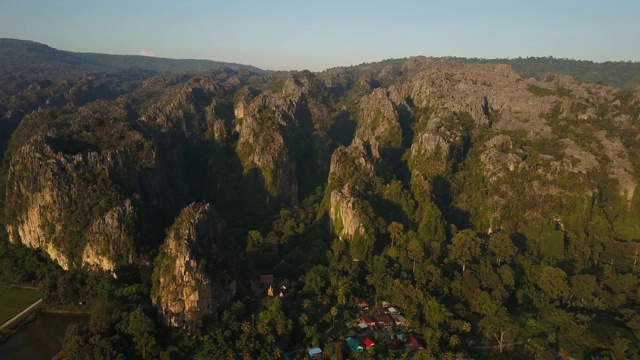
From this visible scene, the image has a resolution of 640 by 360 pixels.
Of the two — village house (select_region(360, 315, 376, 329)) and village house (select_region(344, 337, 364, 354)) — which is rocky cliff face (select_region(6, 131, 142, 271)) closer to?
village house (select_region(344, 337, 364, 354))

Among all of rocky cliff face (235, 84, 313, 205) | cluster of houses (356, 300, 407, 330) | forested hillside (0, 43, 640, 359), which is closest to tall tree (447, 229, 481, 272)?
forested hillside (0, 43, 640, 359)

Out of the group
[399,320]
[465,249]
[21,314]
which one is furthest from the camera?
[465,249]

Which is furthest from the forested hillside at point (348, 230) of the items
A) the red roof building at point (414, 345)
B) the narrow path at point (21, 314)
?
the narrow path at point (21, 314)

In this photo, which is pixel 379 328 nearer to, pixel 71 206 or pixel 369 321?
pixel 369 321

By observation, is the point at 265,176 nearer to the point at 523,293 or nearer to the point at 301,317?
the point at 301,317

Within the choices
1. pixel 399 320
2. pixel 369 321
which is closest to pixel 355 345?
pixel 369 321

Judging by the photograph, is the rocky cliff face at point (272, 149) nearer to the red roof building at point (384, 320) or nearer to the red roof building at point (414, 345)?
the red roof building at point (384, 320)
